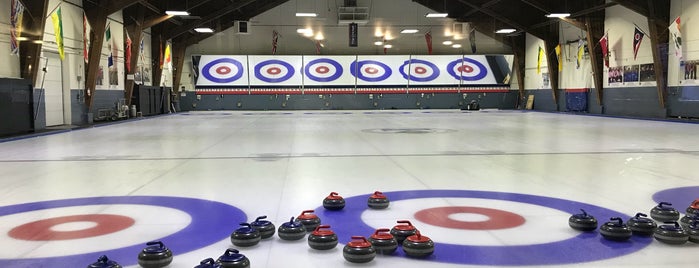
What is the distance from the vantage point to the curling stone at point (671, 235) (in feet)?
12.1

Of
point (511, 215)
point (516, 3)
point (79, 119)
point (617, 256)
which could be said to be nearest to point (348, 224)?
point (511, 215)

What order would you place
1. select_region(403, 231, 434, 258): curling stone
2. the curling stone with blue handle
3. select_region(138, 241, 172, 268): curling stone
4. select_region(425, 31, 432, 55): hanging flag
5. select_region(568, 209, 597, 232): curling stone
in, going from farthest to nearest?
select_region(425, 31, 432, 55): hanging flag
select_region(568, 209, 597, 232): curling stone
the curling stone with blue handle
select_region(403, 231, 434, 258): curling stone
select_region(138, 241, 172, 268): curling stone

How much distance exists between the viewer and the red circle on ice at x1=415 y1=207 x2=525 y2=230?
4.33m

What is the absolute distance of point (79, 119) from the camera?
1995 cm

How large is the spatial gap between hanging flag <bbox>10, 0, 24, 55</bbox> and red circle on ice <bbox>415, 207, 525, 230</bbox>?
1447 cm

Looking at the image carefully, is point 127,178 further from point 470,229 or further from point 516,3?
point 516,3

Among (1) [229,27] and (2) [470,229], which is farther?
(1) [229,27]

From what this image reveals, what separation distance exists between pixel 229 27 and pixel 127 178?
28770 mm

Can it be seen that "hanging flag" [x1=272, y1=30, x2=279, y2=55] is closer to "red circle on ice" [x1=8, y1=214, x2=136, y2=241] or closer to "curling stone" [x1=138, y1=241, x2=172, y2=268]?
"red circle on ice" [x1=8, y1=214, x2=136, y2=241]

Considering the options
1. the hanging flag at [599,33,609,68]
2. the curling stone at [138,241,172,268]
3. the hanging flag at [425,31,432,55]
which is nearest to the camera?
the curling stone at [138,241,172,268]

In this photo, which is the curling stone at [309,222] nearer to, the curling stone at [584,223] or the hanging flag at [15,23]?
the curling stone at [584,223]

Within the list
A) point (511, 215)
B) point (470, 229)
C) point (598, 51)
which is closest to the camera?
point (470, 229)

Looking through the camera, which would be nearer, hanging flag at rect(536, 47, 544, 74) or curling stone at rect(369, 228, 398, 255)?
curling stone at rect(369, 228, 398, 255)

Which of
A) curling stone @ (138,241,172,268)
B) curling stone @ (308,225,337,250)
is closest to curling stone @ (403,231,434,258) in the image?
curling stone @ (308,225,337,250)
